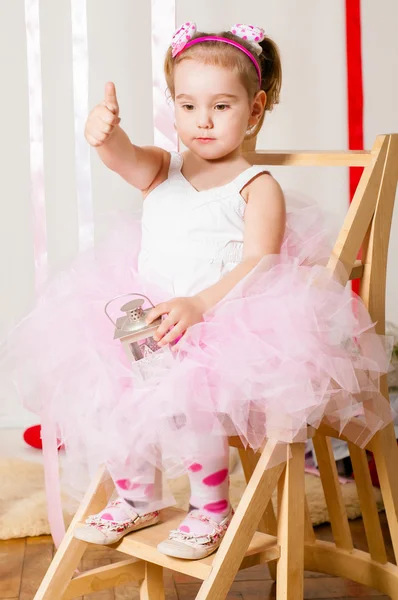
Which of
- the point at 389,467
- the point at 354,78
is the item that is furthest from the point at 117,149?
the point at 354,78

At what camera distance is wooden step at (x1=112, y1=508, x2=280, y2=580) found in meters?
1.27

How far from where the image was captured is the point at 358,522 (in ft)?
6.55

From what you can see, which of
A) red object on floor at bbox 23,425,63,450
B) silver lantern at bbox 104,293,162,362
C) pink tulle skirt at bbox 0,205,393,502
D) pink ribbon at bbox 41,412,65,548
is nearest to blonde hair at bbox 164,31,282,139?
pink tulle skirt at bbox 0,205,393,502

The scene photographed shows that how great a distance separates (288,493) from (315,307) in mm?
263

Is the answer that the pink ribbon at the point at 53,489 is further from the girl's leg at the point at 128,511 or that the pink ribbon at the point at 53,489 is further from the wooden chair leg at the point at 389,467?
the wooden chair leg at the point at 389,467

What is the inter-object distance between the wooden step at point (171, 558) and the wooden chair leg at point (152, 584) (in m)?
0.14

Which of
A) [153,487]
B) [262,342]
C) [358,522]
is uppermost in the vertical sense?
[262,342]

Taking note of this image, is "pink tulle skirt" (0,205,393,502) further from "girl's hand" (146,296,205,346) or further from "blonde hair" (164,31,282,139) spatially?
"blonde hair" (164,31,282,139)

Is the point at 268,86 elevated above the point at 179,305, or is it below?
above

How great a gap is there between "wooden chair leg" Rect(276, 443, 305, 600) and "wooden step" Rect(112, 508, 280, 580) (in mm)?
18

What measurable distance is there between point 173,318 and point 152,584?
0.49 meters

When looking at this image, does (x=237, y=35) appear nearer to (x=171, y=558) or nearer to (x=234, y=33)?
(x=234, y=33)

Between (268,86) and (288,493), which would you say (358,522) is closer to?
(288,493)

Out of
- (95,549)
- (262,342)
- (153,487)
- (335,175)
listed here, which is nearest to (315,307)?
(262,342)
